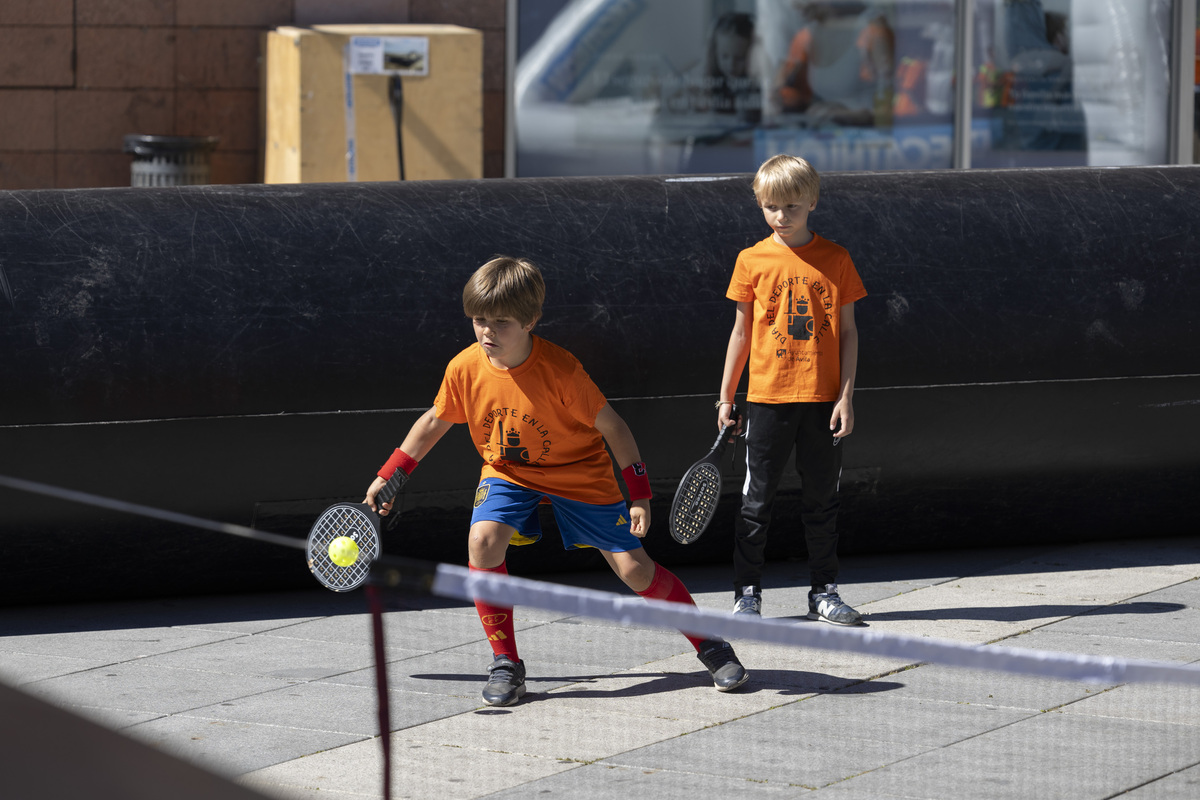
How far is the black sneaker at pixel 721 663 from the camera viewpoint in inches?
156

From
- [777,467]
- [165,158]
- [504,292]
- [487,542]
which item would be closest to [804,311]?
[777,467]

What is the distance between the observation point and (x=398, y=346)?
496cm

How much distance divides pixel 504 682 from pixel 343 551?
21.5 inches

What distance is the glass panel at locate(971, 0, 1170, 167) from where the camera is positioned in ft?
37.5

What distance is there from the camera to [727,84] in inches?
432

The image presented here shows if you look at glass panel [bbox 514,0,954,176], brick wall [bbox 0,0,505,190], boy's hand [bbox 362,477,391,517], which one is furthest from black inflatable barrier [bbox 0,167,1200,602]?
glass panel [bbox 514,0,954,176]

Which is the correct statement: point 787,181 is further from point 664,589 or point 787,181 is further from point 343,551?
point 343,551

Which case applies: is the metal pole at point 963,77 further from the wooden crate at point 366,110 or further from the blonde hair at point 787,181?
the blonde hair at point 787,181

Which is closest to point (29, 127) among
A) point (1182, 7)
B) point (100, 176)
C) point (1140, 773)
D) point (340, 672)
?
point (100, 176)

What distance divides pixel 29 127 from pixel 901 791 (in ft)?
29.4

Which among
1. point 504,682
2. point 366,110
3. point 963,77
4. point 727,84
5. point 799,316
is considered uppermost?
point 963,77

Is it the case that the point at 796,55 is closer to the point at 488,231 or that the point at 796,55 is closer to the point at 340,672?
the point at 488,231

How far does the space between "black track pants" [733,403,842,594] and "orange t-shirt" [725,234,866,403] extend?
0.19 feet

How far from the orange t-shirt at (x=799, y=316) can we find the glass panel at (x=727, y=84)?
6185 mm
